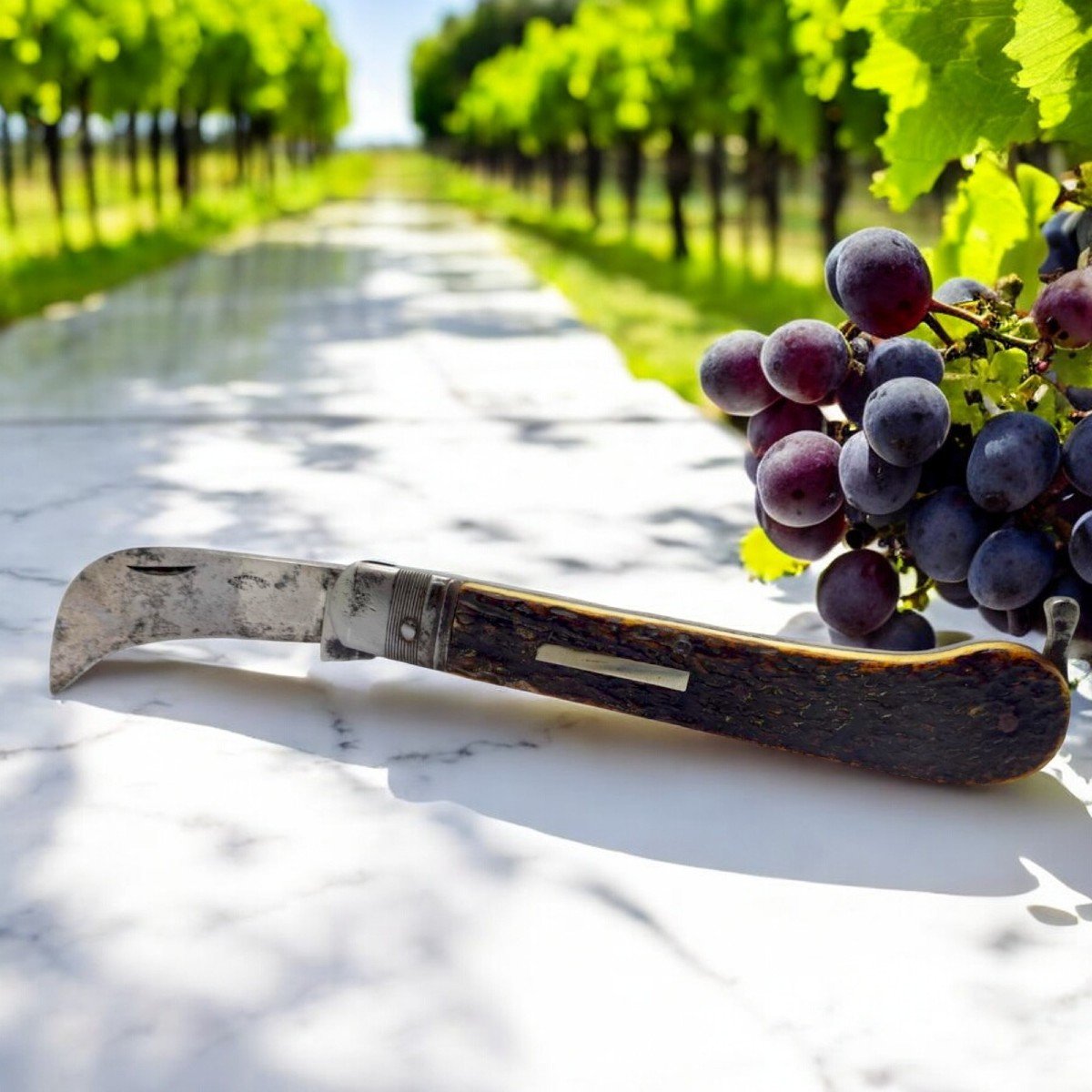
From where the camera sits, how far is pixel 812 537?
1.62 metres

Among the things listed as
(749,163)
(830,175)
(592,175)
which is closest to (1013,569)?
(830,175)

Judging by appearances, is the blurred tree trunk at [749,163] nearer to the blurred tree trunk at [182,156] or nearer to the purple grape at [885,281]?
the blurred tree trunk at [182,156]

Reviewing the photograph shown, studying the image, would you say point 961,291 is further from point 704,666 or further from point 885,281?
point 704,666

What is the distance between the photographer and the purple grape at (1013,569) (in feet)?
4.70

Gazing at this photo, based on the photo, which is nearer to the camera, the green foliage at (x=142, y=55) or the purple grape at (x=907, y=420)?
the purple grape at (x=907, y=420)

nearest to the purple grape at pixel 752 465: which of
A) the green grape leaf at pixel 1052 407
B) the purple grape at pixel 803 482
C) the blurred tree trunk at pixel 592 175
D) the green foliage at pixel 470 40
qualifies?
the purple grape at pixel 803 482

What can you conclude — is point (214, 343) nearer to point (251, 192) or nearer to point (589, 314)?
point (589, 314)

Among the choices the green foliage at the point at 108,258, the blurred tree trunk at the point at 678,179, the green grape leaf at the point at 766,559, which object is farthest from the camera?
the blurred tree trunk at the point at 678,179

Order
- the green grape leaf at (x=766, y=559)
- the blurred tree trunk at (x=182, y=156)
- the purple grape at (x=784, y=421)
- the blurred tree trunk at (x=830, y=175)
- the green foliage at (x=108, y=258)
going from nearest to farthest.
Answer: the purple grape at (x=784, y=421)
the green grape leaf at (x=766, y=559)
the green foliage at (x=108, y=258)
the blurred tree trunk at (x=830, y=175)
the blurred tree trunk at (x=182, y=156)

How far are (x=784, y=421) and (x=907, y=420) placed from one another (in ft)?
0.89

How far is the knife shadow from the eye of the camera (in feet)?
4.32

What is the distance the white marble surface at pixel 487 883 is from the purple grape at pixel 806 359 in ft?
1.38

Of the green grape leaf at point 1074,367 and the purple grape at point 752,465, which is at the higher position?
the green grape leaf at point 1074,367

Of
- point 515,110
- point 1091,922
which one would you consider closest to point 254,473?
point 1091,922
